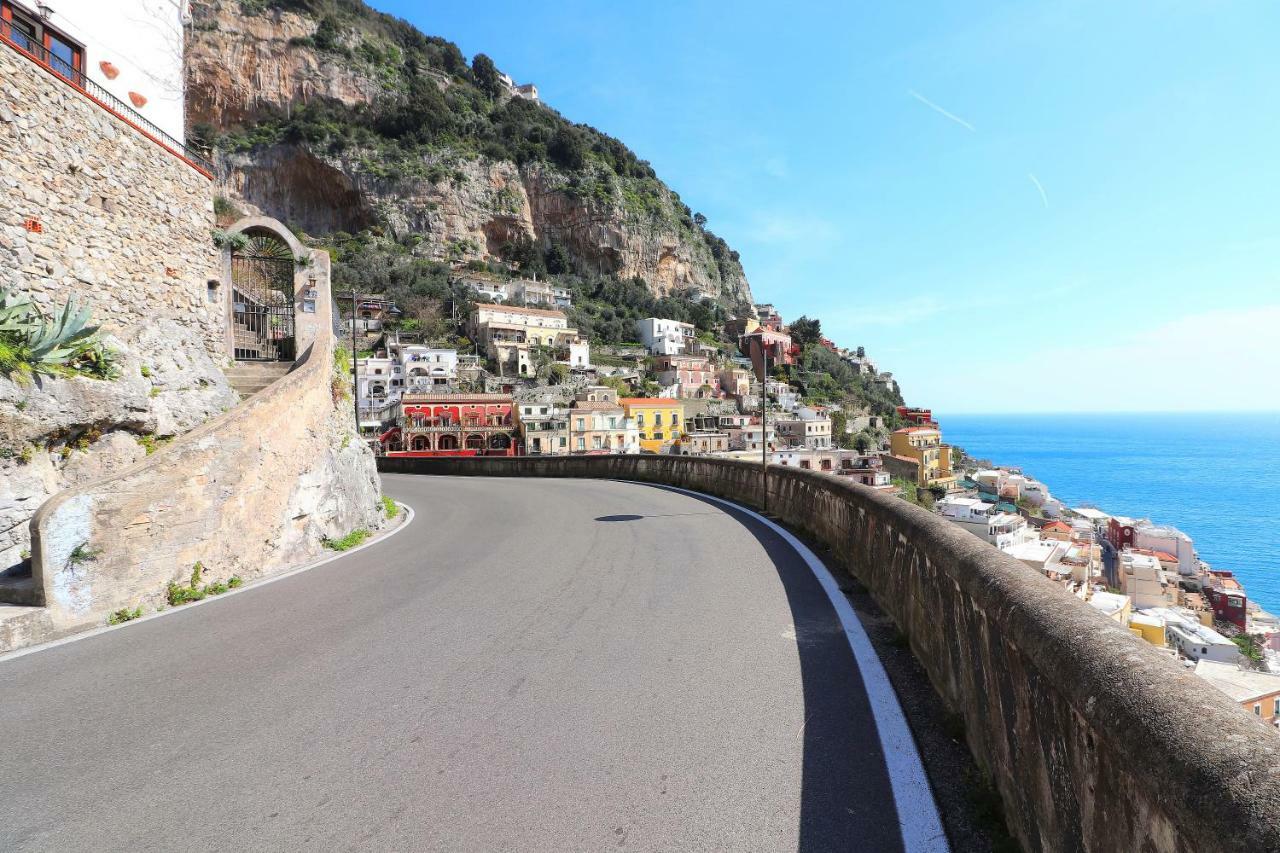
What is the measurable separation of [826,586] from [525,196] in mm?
121989

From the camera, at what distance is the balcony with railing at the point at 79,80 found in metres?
8.85

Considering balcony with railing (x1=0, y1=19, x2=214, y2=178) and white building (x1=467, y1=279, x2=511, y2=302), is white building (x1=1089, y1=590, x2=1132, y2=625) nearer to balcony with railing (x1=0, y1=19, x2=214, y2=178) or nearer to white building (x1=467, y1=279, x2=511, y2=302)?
balcony with railing (x1=0, y1=19, x2=214, y2=178)

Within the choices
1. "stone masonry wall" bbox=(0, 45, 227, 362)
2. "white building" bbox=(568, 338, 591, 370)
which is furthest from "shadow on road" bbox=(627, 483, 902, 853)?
"white building" bbox=(568, 338, 591, 370)

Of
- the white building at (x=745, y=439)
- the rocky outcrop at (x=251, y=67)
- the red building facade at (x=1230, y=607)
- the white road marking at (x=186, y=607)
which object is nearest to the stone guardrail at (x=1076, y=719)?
the white road marking at (x=186, y=607)

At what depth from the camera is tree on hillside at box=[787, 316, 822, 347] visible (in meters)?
120

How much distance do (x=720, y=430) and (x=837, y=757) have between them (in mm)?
69295

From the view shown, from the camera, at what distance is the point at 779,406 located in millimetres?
83625

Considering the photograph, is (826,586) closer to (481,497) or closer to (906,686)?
(906,686)

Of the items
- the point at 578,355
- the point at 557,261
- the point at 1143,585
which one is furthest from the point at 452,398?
the point at 557,261

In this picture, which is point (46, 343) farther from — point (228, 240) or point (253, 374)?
point (228, 240)

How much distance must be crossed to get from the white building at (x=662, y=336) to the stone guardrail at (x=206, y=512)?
92.1 m

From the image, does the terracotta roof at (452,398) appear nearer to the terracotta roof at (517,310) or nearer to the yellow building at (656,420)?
the yellow building at (656,420)

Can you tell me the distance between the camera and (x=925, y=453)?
71.1 m

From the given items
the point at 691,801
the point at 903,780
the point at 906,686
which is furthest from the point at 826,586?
the point at 691,801
